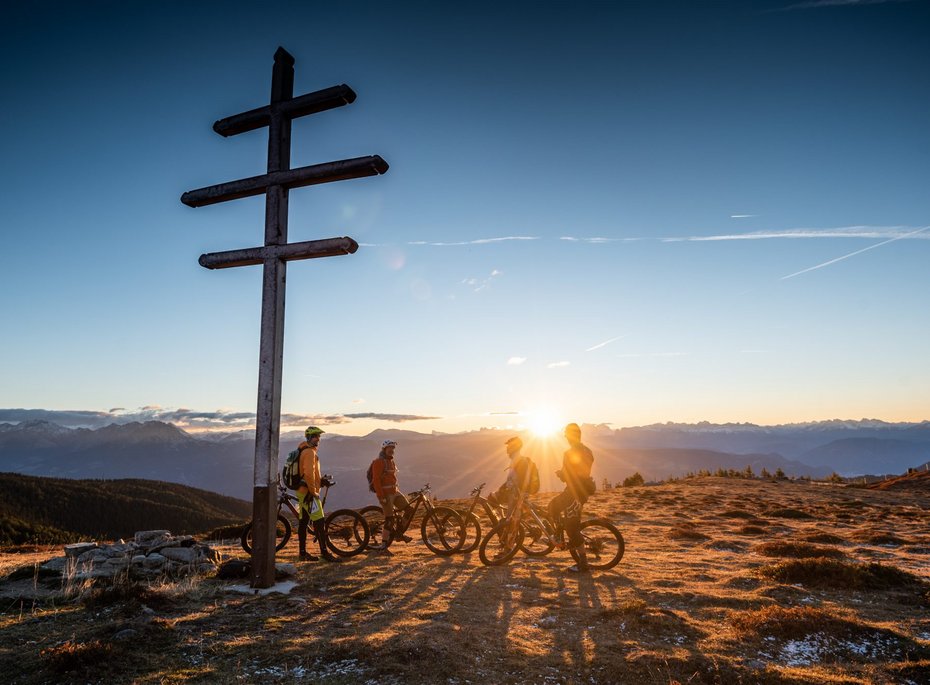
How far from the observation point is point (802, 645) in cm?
607

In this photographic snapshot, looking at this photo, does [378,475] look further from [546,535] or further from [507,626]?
[507,626]

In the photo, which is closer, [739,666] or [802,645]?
[739,666]

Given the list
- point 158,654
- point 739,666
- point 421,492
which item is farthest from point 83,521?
point 739,666

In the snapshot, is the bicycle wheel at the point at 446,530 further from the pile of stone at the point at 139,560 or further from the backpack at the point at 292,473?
the pile of stone at the point at 139,560

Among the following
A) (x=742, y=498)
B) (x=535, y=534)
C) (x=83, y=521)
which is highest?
(x=535, y=534)

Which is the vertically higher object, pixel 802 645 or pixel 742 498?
pixel 802 645

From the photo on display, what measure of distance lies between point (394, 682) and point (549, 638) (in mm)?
2248

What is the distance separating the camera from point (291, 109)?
9.70 m

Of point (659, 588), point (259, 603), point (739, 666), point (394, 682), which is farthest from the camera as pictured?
point (659, 588)

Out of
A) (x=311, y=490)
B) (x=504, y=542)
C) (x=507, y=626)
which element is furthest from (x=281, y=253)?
(x=504, y=542)

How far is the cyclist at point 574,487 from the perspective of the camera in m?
10.5

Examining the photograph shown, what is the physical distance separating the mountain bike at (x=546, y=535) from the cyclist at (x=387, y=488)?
8.05 feet

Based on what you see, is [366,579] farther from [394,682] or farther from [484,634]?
[394,682]

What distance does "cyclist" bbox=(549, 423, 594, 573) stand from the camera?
10.5 meters
